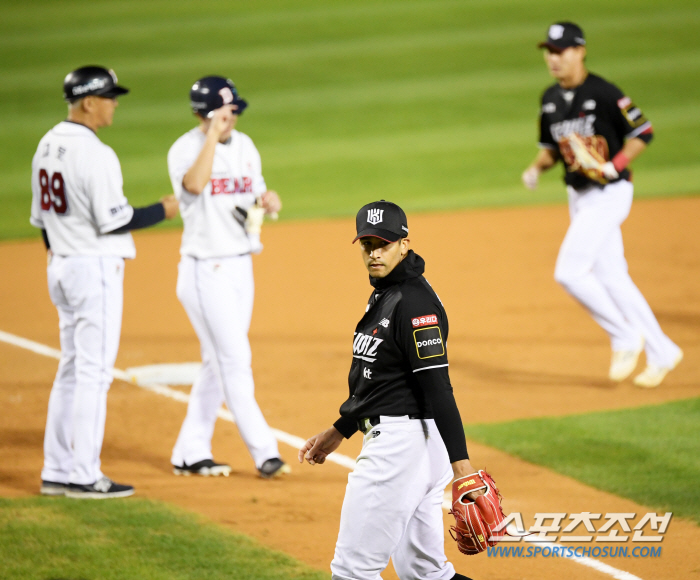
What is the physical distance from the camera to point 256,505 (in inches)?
223

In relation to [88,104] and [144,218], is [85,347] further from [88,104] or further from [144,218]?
[88,104]

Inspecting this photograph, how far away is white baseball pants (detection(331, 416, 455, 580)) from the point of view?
3.67 metres

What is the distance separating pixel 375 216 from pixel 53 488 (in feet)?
10.1

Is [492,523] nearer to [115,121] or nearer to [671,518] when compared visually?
[671,518]

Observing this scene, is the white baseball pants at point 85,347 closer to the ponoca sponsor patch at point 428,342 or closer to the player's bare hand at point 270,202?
the player's bare hand at point 270,202

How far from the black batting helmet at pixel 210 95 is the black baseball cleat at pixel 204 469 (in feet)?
6.88

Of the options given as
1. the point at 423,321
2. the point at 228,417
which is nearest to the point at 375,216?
the point at 423,321

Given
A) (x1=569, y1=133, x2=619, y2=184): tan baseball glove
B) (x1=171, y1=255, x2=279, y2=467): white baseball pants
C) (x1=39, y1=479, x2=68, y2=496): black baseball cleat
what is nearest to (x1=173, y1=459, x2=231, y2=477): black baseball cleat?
(x1=171, y1=255, x2=279, y2=467): white baseball pants

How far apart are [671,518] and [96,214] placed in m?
3.50

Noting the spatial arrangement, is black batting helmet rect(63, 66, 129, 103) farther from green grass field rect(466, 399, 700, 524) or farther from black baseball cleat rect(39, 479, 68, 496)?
green grass field rect(466, 399, 700, 524)

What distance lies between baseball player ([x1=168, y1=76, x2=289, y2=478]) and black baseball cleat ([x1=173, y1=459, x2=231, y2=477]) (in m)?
0.25

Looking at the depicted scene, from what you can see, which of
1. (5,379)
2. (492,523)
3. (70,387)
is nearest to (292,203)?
(5,379)

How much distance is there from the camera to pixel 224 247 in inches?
235

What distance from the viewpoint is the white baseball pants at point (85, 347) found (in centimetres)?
563
